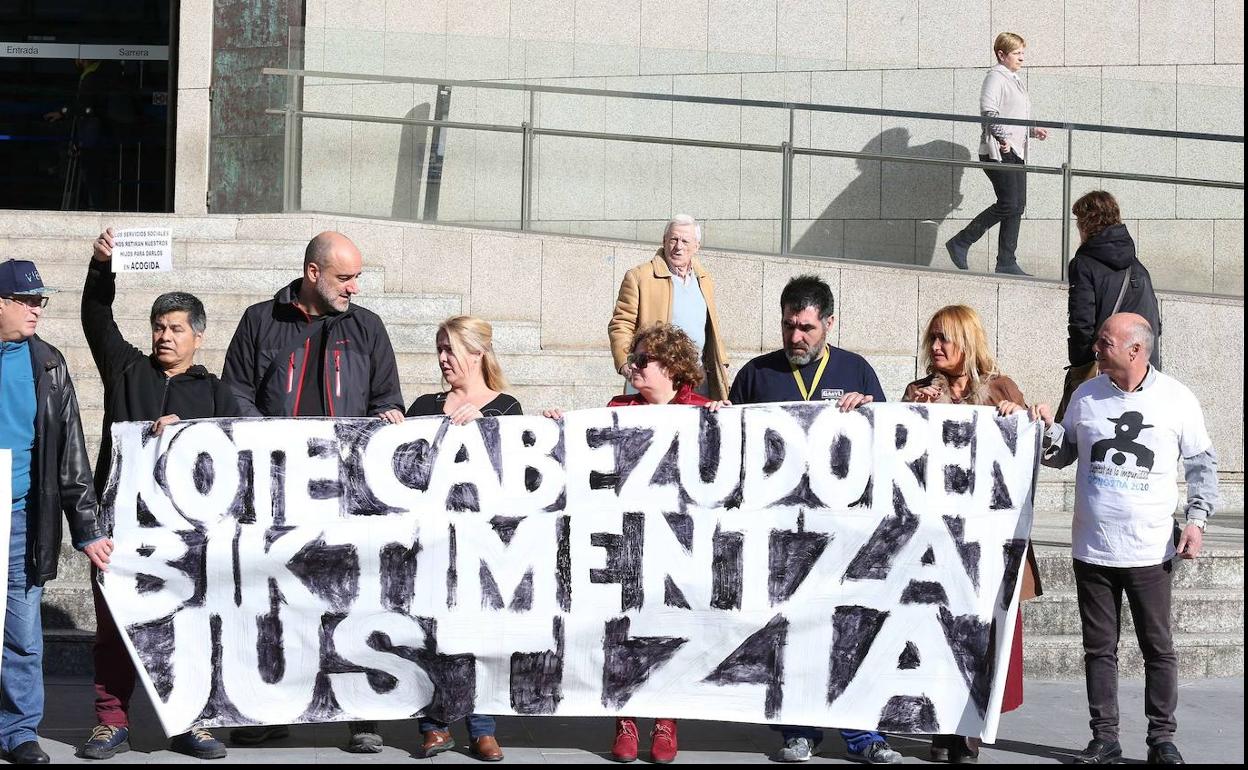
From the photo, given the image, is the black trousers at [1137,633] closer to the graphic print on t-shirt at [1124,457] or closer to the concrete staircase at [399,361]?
the graphic print on t-shirt at [1124,457]

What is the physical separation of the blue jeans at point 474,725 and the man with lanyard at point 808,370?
1.18m

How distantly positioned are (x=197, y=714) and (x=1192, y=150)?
9109mm

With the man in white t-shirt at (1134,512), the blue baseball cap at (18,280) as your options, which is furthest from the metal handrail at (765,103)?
the blue baseball cap at (18,280)

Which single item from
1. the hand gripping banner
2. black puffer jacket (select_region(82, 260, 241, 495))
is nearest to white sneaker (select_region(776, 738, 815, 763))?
the hand gripping banner

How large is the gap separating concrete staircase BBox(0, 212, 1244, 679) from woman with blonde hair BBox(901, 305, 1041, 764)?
54.3 inches

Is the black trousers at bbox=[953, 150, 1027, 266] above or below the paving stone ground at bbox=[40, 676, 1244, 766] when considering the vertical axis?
above

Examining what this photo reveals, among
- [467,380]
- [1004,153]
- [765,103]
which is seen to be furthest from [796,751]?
[765,103]

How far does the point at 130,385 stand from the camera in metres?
6.30

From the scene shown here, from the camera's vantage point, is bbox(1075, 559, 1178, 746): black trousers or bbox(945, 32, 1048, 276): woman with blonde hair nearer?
bbox(1075, 559, 1178, 746): black trousers

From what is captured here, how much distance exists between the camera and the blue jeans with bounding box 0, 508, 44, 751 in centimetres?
591

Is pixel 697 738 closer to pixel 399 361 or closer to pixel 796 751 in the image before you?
pixel 796 751

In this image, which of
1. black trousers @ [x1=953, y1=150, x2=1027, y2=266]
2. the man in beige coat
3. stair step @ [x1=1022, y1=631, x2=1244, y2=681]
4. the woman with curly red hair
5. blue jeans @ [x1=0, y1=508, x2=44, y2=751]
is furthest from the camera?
black trousers @ [x1=953, y1=150, x2=1027, y2=266]

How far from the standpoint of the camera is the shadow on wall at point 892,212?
12031 mm

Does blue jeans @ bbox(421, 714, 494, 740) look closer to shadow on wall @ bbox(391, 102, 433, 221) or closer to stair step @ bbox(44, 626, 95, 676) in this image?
stair step @ bbox(44, 626, 95, 676)
